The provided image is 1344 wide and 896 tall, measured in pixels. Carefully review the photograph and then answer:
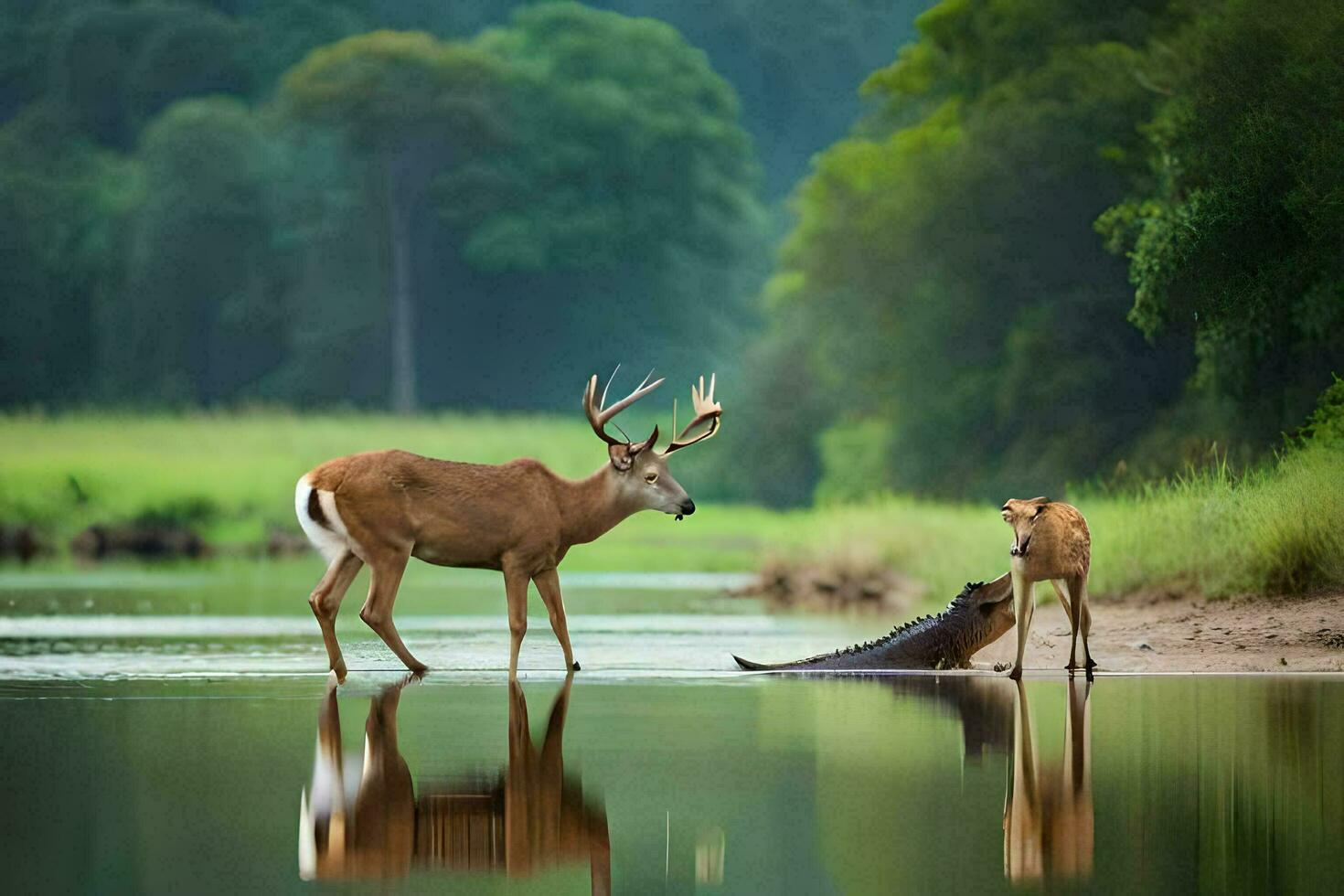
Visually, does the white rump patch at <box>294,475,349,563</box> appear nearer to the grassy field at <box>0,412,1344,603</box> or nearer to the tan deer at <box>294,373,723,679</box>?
the tan deer at <box>294,373,723,679</box>

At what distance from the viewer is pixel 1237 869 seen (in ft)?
27.5

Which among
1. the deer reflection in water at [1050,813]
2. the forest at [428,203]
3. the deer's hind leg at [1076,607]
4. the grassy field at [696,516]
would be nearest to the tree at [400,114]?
the forest at [428,203]

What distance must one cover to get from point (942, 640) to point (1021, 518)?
156 cm

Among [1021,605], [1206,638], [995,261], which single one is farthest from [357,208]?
[1021,605]

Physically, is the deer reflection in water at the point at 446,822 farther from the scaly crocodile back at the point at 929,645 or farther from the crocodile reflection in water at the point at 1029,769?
the scaly crocodile back at the point at 929,645

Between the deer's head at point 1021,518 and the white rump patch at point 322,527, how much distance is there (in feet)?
14.7

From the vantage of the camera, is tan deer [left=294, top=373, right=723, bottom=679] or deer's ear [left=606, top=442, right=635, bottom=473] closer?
tan deer [left=294, top=373, right=723, bottom=679]

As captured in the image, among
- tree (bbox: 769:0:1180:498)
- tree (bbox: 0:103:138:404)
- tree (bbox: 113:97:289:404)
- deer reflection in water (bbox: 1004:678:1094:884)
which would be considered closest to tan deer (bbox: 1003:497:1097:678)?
deer reflection in water (bbox: 1004:678:1094:884)

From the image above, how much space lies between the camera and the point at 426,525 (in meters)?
15.6

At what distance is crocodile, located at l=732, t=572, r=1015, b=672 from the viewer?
53.1 feet

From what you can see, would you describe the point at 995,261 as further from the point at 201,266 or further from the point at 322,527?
the point at 201,266

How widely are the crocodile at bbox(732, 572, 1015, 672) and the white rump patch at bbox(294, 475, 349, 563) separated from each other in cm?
295

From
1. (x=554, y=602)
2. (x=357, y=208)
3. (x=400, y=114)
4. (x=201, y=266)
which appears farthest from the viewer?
(x=201, y=266)

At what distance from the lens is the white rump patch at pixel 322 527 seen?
1550 cm
